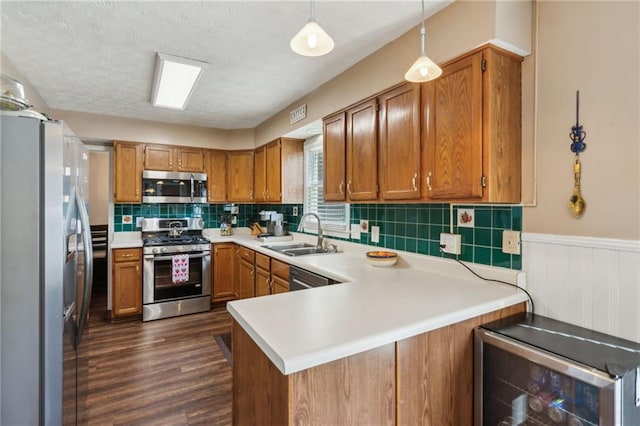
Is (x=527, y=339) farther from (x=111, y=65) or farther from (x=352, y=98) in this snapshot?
(x=111, y=65)

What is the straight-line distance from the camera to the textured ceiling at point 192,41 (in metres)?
1.74

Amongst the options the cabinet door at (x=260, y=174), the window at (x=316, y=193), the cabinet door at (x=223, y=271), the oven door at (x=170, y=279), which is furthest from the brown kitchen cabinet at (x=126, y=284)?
the window at (x=316, y=193)

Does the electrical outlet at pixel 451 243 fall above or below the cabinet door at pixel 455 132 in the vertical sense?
below

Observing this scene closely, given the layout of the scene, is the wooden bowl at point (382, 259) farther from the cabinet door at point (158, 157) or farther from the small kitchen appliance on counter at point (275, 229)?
the cabinet door at point (158, 157)

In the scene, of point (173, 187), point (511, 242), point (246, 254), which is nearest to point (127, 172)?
point (173, 187)

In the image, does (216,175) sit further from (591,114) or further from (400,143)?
(591,114)

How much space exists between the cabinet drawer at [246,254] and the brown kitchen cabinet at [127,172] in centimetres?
137

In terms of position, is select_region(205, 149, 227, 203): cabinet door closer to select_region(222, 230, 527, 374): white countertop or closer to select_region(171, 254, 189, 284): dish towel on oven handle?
select_region(171, 254, 189, 284): dish towel on oven handle

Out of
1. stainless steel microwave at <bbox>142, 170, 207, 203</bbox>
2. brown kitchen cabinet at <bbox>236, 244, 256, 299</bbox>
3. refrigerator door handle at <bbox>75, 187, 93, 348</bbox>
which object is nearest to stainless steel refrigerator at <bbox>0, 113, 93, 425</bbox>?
refrigerator door handle at <bbox>75, 187, 93, 348</bbox>

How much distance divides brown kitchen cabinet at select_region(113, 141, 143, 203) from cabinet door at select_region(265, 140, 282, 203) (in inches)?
61.5

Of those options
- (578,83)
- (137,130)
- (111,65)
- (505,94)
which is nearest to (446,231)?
(505,94)

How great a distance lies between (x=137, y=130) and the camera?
13.0ft

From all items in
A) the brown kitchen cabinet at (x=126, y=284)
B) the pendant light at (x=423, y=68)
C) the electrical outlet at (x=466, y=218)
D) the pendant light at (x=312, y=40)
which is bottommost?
the brown kitchen cabinet at (x=126, y=284)

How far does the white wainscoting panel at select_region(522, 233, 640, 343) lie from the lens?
52.4 inches
